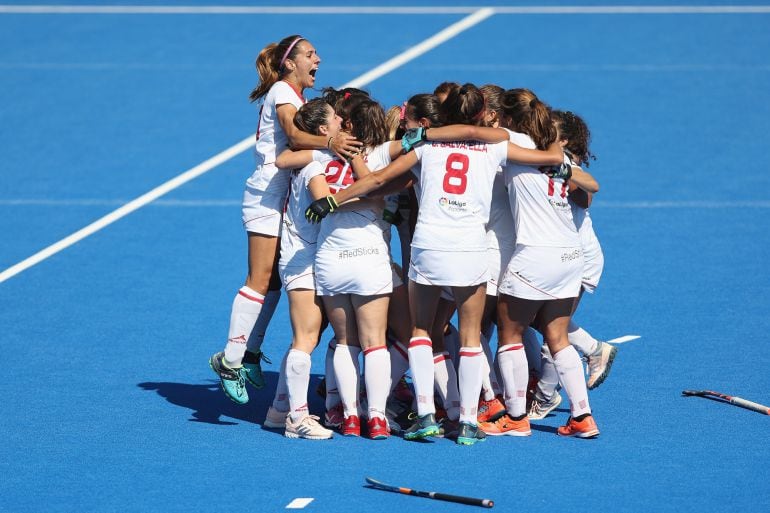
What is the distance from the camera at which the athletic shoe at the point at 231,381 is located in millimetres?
7879

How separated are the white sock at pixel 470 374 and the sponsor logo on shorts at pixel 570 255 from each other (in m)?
0.70

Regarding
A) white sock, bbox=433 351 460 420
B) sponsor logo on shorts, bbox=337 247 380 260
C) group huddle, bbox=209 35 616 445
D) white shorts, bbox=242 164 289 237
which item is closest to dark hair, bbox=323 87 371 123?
group huddle, bbox=209 35 616 445

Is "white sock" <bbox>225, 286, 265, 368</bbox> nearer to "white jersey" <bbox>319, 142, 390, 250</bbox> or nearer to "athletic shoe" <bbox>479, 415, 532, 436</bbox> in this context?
"white jersey" <bbox>319, 142, 390, 250</bbox>

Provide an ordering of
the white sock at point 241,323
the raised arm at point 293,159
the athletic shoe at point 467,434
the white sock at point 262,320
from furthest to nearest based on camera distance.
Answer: the white sock at point 262,320
the white sock at point 241,323
the raised arm at point 293,159
the athletic shoe at point 467,434

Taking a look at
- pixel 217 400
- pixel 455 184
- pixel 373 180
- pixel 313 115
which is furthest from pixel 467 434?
pixel 313 115

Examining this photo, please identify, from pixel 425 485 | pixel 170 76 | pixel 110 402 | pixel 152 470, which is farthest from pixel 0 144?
pixel 425 485

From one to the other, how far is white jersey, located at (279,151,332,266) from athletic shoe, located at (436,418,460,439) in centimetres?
124

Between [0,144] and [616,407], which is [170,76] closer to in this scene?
[0,144]

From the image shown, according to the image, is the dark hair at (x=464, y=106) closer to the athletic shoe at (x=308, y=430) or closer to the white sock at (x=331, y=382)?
the white sock at (x=331, y=382)

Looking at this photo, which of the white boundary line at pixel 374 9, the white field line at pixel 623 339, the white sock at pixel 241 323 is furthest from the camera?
the white boundary line at pixel 374 9

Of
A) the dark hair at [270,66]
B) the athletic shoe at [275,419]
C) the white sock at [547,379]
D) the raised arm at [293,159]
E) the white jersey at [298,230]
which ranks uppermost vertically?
the dark hair at [270,66]

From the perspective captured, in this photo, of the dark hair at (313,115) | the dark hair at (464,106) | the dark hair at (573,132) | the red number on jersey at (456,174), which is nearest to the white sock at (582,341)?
the dark hair at (573,132)

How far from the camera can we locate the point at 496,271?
751 centimetres

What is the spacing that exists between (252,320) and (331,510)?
1.82 meters
